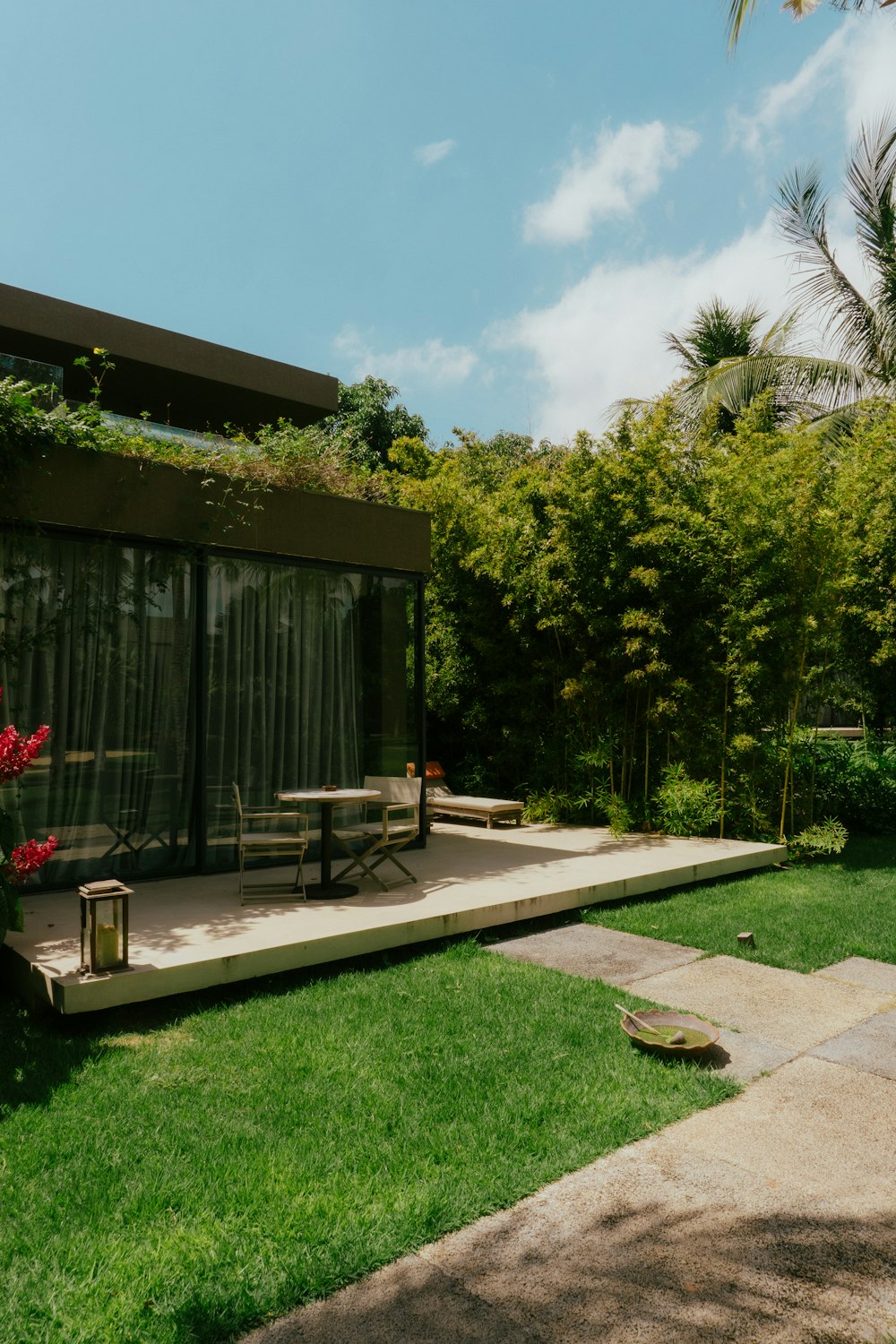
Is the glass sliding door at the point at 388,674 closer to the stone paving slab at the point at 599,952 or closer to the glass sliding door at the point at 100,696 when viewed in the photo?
the glass sliding door at the point at 100,696

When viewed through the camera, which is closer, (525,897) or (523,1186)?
(523,1186)

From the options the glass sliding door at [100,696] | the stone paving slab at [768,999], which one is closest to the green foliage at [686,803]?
the stone paving slab at [768,999]

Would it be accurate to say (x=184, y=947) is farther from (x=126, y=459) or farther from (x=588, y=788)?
(x=588, y=788)

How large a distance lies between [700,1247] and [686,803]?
596 centimetres

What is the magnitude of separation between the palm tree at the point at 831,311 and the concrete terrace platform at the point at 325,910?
7.25 meters

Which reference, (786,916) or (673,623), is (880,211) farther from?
(786,916)

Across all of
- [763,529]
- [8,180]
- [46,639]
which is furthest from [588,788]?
[8,180]

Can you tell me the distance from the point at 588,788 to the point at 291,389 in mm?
5520

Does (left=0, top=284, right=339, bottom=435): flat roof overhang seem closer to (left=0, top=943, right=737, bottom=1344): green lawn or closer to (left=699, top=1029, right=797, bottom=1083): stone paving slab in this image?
(left=0, top=943, right=737, bottom=1344): green lawn

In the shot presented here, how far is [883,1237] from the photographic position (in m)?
2.37

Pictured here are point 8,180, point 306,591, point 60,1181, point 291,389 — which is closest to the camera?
point 60,1181

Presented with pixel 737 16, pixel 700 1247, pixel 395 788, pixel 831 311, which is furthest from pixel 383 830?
pixel 831 311

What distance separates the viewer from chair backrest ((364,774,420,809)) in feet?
22.1

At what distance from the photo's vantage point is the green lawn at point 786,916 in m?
5.15
